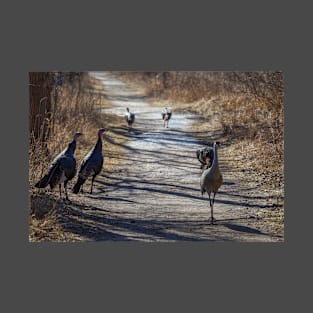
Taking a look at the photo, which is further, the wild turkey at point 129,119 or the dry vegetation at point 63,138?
the wild turkey at point 129,119

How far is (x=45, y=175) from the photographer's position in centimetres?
1182

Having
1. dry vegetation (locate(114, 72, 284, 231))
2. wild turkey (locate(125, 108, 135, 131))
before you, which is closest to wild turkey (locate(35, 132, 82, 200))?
wild turkey (locate(125, 108, 135, 131))

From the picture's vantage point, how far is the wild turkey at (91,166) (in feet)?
38.8

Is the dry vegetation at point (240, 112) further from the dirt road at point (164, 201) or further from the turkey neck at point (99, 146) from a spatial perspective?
the turkey neck at point (99, 146)

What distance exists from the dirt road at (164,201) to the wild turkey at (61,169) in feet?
0.97

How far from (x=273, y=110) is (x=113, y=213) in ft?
7.91

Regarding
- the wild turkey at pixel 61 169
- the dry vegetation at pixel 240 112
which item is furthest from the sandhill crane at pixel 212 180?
the wild turkey at pixel 61 169

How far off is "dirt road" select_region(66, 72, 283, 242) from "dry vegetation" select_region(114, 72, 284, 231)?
0.17 meters

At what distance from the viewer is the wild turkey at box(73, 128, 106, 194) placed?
1182 cm

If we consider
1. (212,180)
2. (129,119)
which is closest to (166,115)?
(129,119)

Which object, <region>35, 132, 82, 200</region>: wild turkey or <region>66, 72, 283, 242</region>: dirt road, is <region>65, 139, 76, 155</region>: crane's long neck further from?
<region>66, 72, 283, 242</region>: dirt road

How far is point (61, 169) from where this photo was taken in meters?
11.8

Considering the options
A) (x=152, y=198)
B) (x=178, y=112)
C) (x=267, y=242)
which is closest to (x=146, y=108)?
(x=178, y=112)

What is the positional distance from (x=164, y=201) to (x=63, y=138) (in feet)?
4.99
